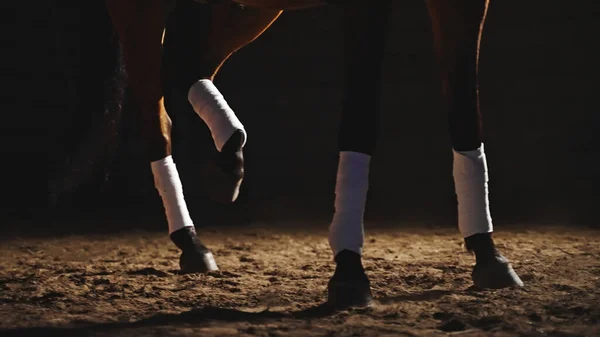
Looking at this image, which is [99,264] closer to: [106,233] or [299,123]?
[106,233]

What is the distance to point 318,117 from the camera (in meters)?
7.30

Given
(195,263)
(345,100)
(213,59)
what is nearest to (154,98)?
(213,59)

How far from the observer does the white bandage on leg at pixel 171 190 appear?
4422 millimetres

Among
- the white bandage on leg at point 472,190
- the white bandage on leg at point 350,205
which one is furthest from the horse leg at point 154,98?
the white bandage on leg at point 472,190

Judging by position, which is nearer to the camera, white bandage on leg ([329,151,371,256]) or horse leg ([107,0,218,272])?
white bandage on leg ([329,151,371,256])

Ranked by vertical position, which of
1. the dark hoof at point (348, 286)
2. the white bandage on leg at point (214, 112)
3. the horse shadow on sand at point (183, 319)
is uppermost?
the white bandage on leg at point (214, 112)

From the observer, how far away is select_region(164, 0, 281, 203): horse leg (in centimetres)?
418

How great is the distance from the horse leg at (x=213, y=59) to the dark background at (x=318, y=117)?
5.25ft

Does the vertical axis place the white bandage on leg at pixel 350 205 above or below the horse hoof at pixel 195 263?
above

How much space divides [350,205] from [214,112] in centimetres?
91

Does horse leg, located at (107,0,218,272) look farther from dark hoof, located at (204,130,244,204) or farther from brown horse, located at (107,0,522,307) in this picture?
dark hoof, located at (204,130,244,204)

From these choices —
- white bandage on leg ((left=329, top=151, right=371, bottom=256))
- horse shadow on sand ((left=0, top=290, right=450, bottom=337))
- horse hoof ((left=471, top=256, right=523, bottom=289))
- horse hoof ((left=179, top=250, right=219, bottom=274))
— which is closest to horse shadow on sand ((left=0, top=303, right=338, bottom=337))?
horse shadow on sand ((left=0, top=290, right=450, bottom=337))

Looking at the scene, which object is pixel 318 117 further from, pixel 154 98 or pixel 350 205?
pixel 350 205

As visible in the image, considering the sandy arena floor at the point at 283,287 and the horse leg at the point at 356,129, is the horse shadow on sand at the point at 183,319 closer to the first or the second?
the sandy arena floor at the point at 283,287
